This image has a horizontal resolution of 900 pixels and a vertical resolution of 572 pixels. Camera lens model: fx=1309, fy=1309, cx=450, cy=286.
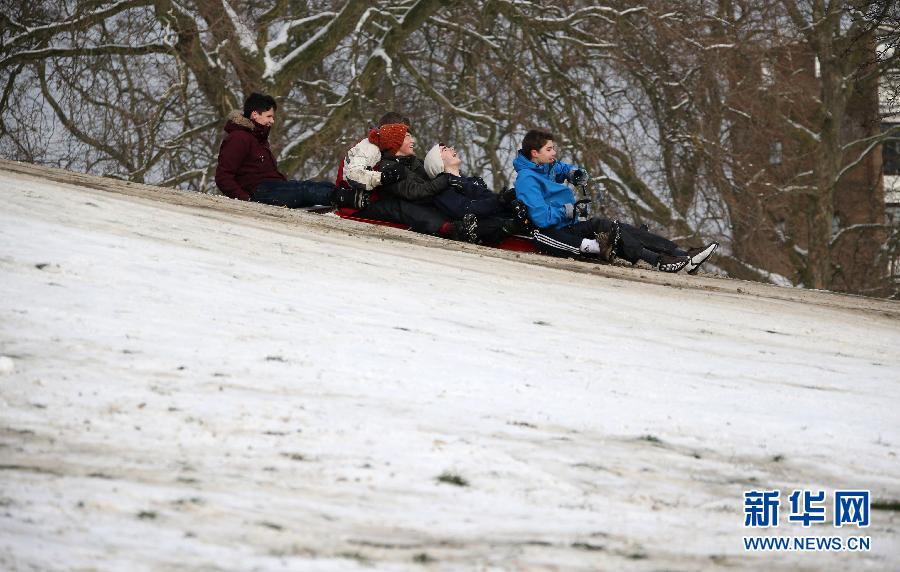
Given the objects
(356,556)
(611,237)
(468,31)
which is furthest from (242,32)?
(356,556)

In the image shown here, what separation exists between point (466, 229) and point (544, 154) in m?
0.82

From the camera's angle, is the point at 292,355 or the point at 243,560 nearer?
Answer: the point at 243,560

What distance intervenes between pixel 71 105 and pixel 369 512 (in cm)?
1278

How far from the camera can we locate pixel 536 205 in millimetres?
9711

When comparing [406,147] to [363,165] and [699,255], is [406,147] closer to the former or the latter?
[363,165]

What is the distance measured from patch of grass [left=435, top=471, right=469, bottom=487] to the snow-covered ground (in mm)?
18

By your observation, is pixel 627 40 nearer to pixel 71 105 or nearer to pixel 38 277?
pixel 71 105

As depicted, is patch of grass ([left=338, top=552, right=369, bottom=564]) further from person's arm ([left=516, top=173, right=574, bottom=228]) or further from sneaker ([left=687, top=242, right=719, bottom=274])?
sneaker ([left=687, top=242, right=719, bottom=274])

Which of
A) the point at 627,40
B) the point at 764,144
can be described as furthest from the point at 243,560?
the point at 764,144

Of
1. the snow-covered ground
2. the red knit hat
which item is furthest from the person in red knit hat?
the snow-covered ground

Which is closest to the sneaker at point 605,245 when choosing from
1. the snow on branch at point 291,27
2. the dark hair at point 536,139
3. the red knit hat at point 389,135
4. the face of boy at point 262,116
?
the dark hair at point 536,139

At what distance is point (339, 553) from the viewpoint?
301 cm

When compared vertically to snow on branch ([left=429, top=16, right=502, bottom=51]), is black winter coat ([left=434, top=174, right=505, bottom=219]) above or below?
below

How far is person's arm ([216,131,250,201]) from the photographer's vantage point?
426 inches
